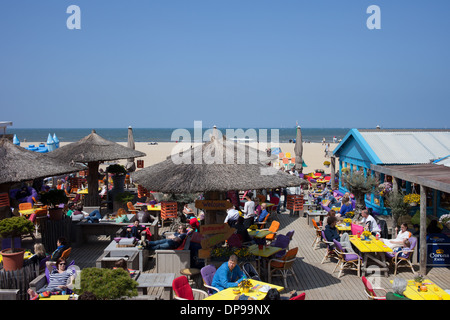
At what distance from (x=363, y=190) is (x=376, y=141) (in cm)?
313

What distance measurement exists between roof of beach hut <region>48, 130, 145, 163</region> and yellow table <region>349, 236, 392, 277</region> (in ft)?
31.9

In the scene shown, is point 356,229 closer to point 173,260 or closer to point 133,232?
point 173,260

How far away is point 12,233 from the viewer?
8.21 meters

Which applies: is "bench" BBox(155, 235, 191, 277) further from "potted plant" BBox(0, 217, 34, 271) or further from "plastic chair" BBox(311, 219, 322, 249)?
"plastic chair" BBox(311, 219, 322, 249)

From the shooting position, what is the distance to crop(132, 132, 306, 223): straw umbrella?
25.2 feet

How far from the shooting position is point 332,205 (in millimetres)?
14148

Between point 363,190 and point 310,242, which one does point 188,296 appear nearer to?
point 310,242

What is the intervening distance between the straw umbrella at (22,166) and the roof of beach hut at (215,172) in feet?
10.6

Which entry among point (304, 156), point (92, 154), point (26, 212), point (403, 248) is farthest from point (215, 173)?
→ point (304, 156)

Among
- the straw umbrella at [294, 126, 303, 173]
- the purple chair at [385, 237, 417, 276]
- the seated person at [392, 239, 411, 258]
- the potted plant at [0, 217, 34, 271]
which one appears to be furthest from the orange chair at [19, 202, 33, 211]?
the straw umbrella at [294, 126, 303, 173]

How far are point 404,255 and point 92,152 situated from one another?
11.4m

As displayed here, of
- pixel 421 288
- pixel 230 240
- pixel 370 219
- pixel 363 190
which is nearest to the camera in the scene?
pixel 421 288
